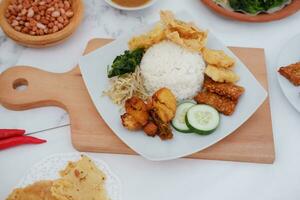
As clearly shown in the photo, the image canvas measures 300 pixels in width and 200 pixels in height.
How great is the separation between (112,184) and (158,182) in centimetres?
20

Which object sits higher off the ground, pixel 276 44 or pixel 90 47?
pixel 276 44

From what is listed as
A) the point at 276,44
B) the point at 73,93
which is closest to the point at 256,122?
the point at 276,44

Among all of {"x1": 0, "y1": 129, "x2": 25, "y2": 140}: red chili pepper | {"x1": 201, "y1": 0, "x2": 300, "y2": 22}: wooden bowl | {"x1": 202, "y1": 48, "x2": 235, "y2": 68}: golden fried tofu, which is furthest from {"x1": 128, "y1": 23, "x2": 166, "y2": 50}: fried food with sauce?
{"x1": 0, "y1": 129, "x2": 25, "y2": 140}: red chili pepper

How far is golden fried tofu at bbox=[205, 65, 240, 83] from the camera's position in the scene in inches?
85.8

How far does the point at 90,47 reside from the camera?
247cm

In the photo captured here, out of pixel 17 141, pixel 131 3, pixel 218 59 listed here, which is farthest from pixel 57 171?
pixel 131 3

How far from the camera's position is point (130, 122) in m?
2.04

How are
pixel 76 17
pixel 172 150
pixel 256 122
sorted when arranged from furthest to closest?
pixel 76 17
pixel 256 122
pixel 172 150

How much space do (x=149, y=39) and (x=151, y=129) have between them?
491 millimetres

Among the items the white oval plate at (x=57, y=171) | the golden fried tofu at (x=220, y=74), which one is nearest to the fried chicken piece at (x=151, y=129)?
the white oval plate at (x=57, y=171)

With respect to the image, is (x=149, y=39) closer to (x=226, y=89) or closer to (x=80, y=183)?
(x=226, y=89)

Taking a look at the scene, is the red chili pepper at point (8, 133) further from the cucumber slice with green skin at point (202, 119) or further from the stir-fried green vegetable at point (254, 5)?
the stir-fried green vegetable at point (254, 5)

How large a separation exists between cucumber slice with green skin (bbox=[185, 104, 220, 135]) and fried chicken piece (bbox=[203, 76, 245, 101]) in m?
0.11

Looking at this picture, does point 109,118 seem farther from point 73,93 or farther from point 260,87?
point 260,87
